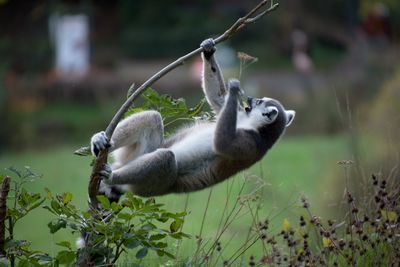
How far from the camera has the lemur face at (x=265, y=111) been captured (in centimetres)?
652

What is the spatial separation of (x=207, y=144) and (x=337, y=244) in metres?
1.27

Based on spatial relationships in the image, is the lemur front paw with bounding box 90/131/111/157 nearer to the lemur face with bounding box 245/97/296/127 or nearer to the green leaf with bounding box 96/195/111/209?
the green leaf with bounding box 96/195/111/209

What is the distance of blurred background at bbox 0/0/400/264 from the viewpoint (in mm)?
21438

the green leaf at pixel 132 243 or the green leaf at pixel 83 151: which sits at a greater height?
the green leaf at pixel 83 151

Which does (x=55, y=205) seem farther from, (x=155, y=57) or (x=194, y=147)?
(x=155, y=57)

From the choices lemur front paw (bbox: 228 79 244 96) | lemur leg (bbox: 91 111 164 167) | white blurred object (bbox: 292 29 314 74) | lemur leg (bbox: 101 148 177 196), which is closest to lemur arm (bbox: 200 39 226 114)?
lemur front paw (bbox: 228 79 244 96)

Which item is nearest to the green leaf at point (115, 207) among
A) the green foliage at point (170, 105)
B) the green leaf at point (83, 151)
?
the green leaf at point (83, 151)

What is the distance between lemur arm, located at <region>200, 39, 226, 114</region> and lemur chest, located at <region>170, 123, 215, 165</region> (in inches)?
10.6

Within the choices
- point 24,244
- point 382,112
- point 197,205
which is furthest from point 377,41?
point 24,244

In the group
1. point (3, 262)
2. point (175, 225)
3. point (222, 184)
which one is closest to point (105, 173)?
point (175, 225)

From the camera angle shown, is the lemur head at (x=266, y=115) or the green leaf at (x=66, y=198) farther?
the lemur head at (x=266, y=115)

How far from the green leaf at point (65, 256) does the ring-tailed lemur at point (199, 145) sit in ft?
2.14

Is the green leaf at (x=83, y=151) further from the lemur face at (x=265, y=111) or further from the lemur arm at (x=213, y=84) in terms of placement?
the lemur face at (x=265, y=111)

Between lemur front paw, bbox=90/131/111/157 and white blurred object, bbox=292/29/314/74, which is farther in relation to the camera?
white blurred object, bbox=292/29/314/74
